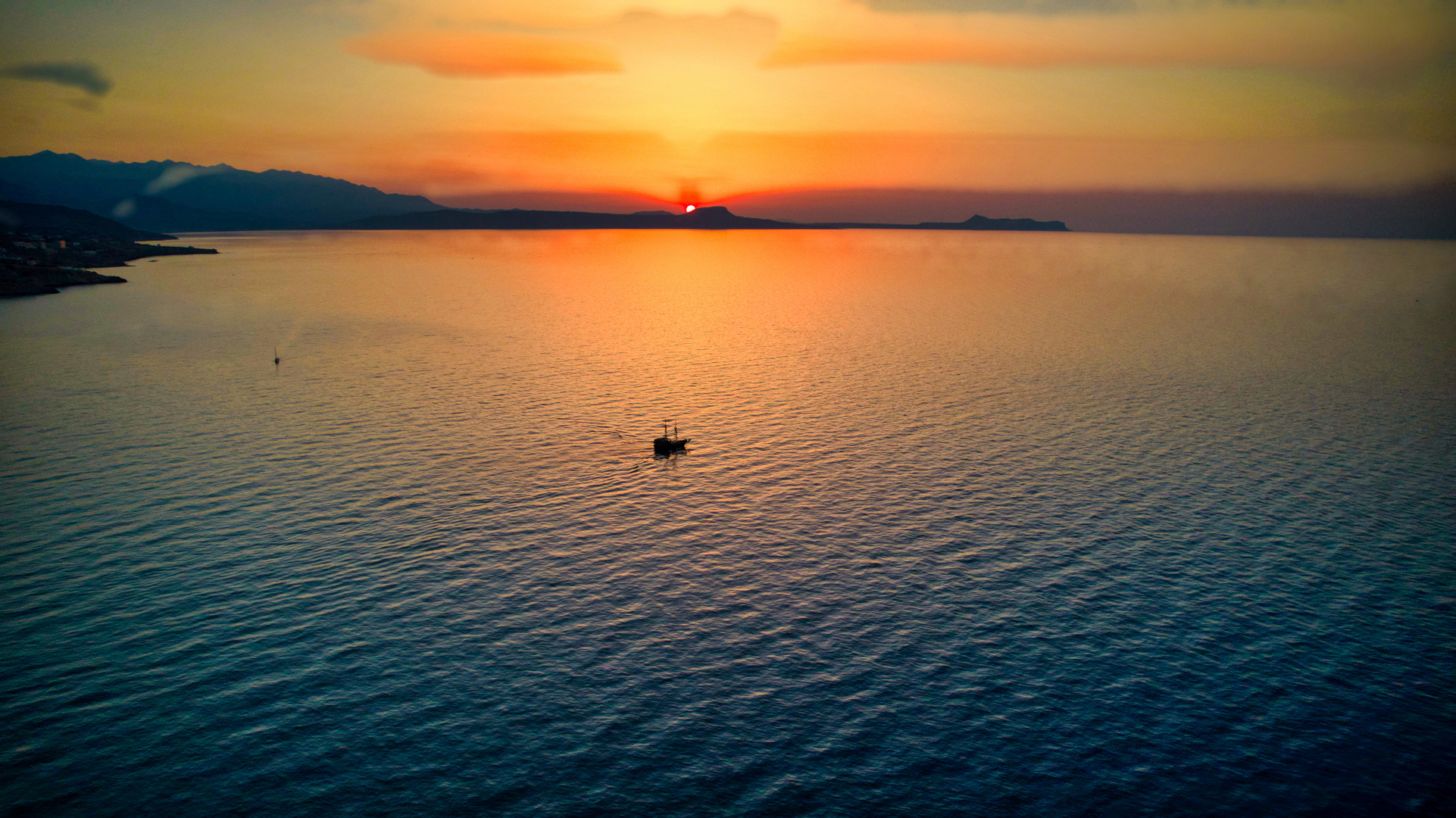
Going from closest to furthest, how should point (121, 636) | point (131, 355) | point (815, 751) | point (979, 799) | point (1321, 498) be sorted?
point (979, 799)
point (815, 751)
point (121, 636)
point (1321, 498)
point (131, 355)

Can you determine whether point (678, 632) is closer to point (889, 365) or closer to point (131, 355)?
point (889, 365)

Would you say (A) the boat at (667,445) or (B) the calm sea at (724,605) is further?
(A) the boat at (667,445)

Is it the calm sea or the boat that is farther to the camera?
the boat

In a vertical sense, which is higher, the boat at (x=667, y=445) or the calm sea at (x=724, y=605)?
the boat at (x=667, y=445)

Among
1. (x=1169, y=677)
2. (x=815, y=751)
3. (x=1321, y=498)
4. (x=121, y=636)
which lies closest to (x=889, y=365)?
(x=1321, y=498)

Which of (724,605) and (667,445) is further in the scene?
(667,445)

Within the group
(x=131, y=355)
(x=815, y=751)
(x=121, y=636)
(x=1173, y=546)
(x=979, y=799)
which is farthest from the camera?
(x=131, y=355)

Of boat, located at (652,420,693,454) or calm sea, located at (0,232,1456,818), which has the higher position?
boat, located at (652,420,693,454)

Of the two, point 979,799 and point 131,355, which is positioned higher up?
point 131,355
